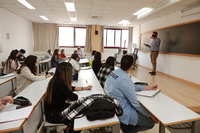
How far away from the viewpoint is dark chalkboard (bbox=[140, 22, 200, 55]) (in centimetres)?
442

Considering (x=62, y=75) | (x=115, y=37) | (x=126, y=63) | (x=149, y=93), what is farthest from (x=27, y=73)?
(x=115, y=37)

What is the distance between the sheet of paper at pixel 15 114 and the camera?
1173 millimetres

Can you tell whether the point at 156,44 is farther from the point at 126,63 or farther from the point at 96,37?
the point at 126,63

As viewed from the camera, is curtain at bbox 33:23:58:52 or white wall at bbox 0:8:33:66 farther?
curtain at bbox 33:23:58:52

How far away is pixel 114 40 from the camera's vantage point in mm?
10367

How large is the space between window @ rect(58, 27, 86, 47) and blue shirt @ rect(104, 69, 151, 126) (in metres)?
8.74

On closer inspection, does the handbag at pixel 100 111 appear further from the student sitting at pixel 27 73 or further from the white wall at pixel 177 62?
the white wall at pixel 177 62

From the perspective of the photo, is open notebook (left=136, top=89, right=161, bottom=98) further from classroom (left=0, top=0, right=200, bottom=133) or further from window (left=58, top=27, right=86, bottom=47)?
window (left=58, top=27, right=86, bottom=47)

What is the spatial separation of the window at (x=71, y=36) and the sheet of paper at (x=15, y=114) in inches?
350

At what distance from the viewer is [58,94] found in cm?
160

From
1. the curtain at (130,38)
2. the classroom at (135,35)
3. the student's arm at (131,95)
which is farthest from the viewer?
the curtain at (130,38)

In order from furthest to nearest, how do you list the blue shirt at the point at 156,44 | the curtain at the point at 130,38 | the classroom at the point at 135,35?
the curtain at the point at 130,38 < the blue shirt at the point at 156,44 < the classroom at the point at 135,35

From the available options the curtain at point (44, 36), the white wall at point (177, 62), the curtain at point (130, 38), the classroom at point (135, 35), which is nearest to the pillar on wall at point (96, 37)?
the classroom at point (135, 35)

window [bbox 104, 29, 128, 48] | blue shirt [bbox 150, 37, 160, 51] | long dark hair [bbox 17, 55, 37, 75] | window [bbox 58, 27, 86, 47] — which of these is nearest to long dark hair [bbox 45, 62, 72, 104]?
long dark hair [bbox 17, 55, 37, 75]
